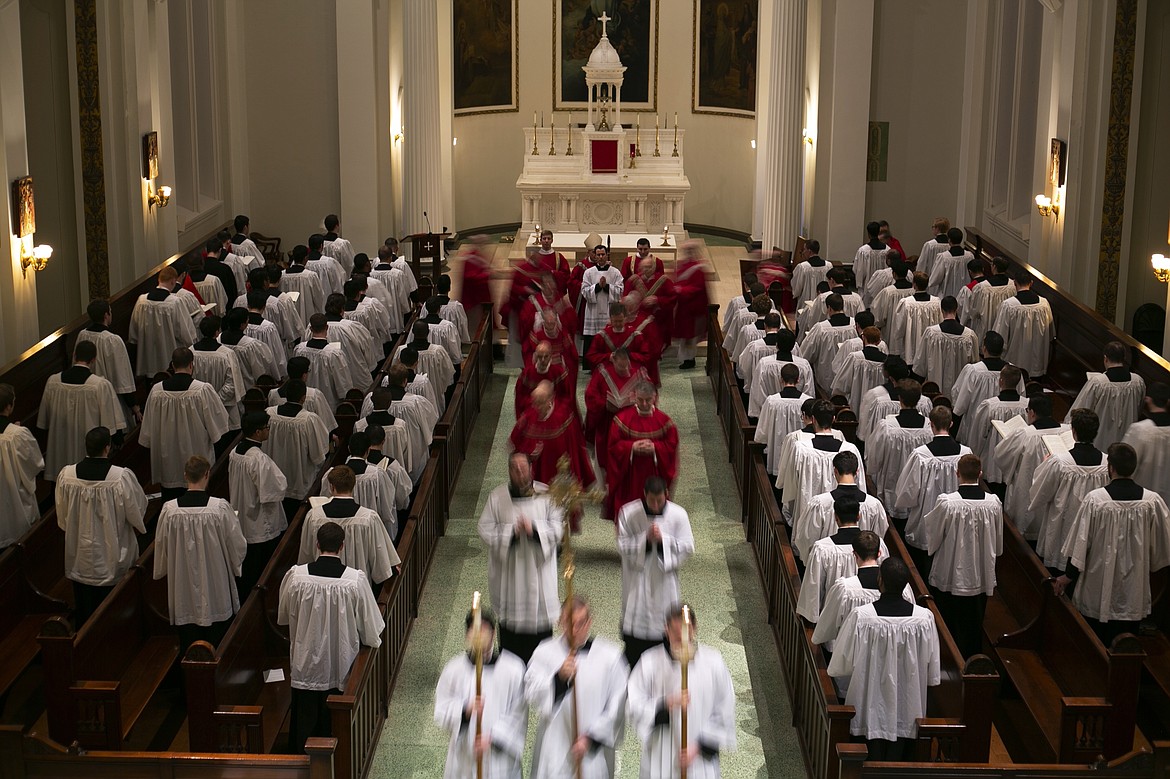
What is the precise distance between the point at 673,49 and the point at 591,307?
43.4 feet

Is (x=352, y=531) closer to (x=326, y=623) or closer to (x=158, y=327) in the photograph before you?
(x=326, y=623)

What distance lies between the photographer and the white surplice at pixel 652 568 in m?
9.78

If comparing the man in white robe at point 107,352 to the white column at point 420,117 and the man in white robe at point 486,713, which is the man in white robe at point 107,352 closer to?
the man in white robe at point 486,713

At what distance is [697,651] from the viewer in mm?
7758

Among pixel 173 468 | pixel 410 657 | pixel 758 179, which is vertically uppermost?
pixel 758 179

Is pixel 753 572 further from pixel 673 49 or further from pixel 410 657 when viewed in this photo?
pixel 673 49

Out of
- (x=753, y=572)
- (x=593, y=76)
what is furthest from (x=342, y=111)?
(x=753, y=572)

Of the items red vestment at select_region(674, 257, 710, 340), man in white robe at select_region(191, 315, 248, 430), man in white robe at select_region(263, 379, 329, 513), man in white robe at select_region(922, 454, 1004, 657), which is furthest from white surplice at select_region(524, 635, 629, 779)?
red vestment at select_region(674, 257, 710, 340)

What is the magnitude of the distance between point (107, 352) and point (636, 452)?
596 centimetres

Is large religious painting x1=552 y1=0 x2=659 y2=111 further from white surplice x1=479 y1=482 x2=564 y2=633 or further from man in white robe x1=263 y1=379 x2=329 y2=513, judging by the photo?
white surplice x1=479 y1=482 x2=564 y2=633

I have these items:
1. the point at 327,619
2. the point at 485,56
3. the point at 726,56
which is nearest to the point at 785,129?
the point at 726,56

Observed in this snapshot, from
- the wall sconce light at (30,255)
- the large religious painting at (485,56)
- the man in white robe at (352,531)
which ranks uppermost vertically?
the large religious painting at (485,56)

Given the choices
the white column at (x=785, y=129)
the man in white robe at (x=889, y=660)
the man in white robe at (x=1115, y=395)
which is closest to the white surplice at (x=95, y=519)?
the man in white robe at (x=889, y=660)

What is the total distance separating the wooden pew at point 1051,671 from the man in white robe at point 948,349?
14.8 feet
